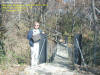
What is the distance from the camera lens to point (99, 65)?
4707mm

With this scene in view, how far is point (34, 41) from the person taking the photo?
15.7 feet

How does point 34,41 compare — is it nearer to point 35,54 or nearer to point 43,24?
point 35,54

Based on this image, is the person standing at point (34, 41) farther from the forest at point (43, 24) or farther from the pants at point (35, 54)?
the forest at point (43, 24)

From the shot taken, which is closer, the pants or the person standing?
the person standing

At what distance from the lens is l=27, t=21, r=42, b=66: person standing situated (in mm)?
4738

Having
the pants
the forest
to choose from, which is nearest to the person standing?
the pants

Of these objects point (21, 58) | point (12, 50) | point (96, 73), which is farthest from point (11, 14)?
point (96, 73)

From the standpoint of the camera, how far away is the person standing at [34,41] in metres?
4.74

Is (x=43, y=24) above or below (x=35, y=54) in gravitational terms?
above

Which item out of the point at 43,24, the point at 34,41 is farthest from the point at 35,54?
the point at 43,24

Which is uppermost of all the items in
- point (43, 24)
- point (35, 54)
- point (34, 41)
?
point (43, 24)

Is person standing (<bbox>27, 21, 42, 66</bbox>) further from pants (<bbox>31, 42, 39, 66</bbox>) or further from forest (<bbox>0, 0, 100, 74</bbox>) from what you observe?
forest (<bbox>0, 0, 100, 74</bbox>)

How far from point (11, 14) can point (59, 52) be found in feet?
15.3

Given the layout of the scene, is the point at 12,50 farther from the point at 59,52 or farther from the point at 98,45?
the point at 98,45
